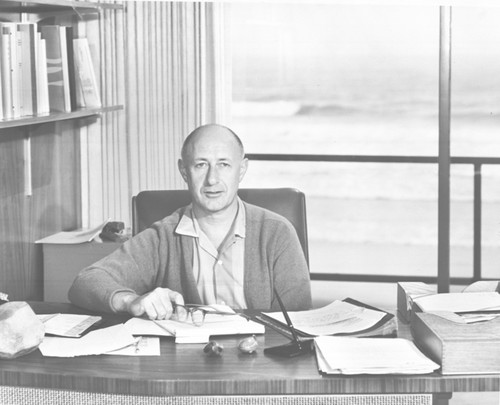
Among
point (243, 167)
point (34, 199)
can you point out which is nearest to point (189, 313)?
point (243, 167)

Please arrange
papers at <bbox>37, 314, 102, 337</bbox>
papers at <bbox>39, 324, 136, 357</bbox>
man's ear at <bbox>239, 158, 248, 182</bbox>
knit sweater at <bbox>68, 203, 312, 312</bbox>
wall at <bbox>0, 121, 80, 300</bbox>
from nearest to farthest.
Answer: papers at <bbox>39, 324, 136, 357</bbox>
papers at <bbox>37, 314, 102, 337</bbox>
knit sweater at <bbox>68, 203, 312, 312</bbox>
man's ear at <bbox>239, 158, 248, 182</bbox>
wall at <bbox>0, 121, 80, 300</bbox>

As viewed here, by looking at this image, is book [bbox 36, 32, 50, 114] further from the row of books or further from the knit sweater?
the knit sweater

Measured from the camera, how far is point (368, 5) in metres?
2.60

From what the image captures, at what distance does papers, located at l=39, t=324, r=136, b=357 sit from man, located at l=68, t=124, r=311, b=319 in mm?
602

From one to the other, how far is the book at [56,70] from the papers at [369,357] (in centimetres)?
129

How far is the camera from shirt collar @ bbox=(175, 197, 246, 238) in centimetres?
249

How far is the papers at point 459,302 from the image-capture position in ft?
6.57

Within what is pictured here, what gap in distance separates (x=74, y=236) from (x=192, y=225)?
0.44 m

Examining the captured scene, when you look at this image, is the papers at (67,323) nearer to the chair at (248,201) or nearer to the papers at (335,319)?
the papers at (335,319)

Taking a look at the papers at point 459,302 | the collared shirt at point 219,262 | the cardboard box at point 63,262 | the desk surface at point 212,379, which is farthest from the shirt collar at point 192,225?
the desk surface at point 212,379

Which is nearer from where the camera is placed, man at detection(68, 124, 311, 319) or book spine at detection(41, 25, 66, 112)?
man at detection(68, 124, 311, 319)

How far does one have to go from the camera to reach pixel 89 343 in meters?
1.75

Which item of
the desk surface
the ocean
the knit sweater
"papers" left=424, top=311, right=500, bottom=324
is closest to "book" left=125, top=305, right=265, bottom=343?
the desk surface

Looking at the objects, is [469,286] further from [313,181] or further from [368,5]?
[368,5]
